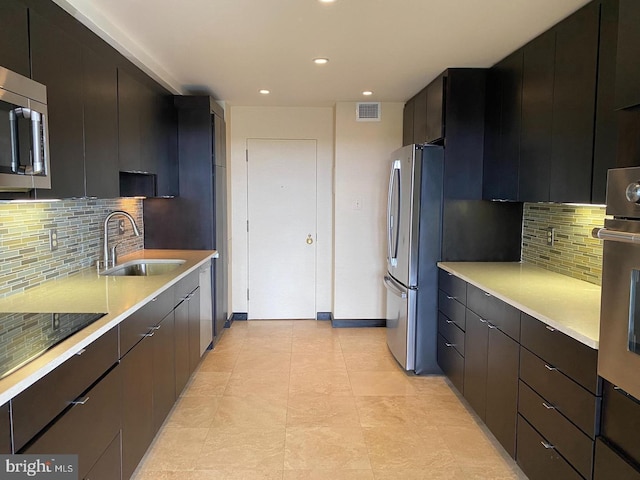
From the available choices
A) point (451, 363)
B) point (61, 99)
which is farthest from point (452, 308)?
point (61, 99)

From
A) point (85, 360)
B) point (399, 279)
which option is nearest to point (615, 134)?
point (399, 279)

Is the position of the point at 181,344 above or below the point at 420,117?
below

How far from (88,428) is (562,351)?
1.92 metres

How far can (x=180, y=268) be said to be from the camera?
323 centimetres

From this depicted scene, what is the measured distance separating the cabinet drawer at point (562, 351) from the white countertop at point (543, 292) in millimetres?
45

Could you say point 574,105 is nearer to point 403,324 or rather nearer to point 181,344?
point 403,324

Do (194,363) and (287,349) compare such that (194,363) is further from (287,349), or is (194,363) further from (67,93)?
(67,93)

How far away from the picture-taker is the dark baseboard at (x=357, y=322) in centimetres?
501

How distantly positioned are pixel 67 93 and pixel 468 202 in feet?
9.08

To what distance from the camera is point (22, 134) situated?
166 centimetres

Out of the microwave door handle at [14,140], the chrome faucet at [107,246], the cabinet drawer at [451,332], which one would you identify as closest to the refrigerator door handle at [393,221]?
the cabinet drawer at [451,332]

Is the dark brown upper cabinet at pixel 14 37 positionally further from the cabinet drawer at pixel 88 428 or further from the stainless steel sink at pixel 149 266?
the stainless steel sink at pixel 149 266

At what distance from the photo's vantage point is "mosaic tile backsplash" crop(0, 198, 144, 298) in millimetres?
2225

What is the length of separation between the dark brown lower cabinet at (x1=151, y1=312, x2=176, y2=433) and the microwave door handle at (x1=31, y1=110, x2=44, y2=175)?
43.1 inches
